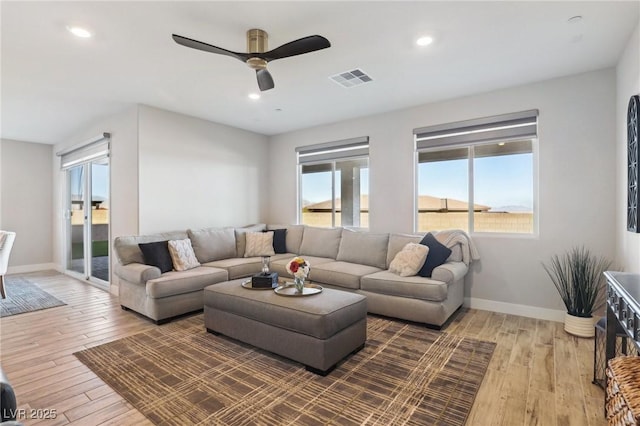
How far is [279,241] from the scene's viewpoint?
538 centimetres

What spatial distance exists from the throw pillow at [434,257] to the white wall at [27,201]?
25.8 ft

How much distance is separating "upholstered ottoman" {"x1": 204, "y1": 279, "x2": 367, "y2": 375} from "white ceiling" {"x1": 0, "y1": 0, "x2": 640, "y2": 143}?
226 cm

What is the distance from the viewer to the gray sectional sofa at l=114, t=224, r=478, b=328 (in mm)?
3455

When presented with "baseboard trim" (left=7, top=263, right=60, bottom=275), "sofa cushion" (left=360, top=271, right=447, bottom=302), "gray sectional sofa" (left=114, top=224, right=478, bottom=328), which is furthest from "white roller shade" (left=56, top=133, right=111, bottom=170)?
"sofa cushion" (left=360, top=271, right=447, bottom=302)

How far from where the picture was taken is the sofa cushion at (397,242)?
4213mm

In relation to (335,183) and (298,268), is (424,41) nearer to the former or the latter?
(298,268)

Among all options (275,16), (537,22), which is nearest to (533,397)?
(537,22)

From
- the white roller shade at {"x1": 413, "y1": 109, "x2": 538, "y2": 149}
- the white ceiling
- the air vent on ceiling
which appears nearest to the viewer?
the white ceiling

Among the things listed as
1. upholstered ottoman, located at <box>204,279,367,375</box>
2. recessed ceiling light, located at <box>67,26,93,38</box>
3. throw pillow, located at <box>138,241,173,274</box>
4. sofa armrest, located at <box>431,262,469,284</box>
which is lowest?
upholstered ottoman, located at <box>204,279,367,375</box>

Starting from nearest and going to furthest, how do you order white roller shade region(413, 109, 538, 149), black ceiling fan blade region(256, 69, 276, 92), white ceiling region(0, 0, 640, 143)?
white ceiling region(0, 0, 640, 143) < black ceiling fan blade region(256, 69, 276, 92) < white roller shade region(413, 109, 538, 149)

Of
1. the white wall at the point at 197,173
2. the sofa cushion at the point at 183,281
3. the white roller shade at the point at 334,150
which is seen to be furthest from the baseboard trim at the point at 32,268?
the white roller shade at the point at 334,150

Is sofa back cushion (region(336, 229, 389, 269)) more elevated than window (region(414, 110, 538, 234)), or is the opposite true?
window (region(414, 110, 538, 234))

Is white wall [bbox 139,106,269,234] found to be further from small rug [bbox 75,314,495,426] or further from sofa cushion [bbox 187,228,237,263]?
small rug [bbox 75,314,495,426]

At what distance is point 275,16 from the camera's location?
7.89ft
